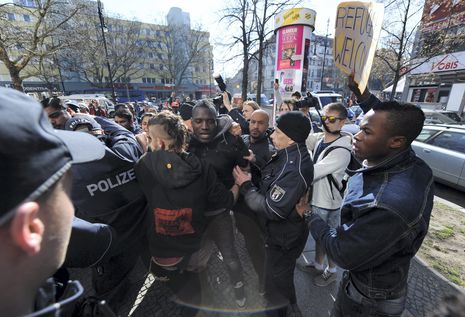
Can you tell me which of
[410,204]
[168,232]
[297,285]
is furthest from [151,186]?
[297,285]

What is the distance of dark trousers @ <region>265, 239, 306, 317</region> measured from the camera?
2.22m

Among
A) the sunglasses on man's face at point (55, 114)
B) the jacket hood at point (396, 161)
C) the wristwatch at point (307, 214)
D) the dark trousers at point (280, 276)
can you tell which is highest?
the sunglasses on man's face at point (55, 114)

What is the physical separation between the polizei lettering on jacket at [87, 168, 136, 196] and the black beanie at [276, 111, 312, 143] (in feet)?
5.01

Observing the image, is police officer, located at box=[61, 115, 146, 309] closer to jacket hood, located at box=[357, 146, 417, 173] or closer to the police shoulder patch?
the police shoulder patch

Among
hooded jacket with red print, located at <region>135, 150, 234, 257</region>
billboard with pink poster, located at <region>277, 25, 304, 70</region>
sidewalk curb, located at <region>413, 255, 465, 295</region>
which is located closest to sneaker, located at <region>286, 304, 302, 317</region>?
hooded jacket with red print, located at <region>135, 150, 234, 257</region>

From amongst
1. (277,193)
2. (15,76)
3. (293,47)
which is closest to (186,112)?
(277,193)

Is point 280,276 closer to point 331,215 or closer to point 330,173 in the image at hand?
point 331,215

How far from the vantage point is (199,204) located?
1.97 m

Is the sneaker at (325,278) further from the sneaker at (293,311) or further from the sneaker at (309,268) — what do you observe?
the sneaker at (293,311)

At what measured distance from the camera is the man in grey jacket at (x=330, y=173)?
250 cm

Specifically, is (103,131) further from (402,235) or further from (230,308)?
(402,235)

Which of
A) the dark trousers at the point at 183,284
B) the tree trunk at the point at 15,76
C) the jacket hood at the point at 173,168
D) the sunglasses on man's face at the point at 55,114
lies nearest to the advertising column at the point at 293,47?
the sunglasses on man's face at the point at 55,114

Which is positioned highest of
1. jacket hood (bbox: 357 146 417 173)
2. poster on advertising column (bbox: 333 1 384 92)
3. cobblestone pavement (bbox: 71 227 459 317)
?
poster on advertising column (bbox: 333 1 384 92)

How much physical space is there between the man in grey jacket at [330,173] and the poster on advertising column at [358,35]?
0.66m
